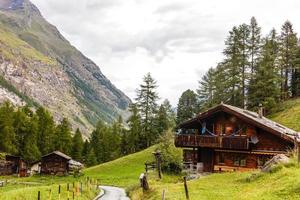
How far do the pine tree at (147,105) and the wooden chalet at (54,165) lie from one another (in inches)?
870

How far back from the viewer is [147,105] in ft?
362

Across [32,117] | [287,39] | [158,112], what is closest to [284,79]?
[287,39]

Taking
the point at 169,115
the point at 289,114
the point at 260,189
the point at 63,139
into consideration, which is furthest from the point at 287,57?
the point at 260,189

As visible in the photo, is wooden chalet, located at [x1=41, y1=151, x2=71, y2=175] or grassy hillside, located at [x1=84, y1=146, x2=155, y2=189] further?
wooden chalet, located at [x1=41, y1=151, x2=71, y2=175]

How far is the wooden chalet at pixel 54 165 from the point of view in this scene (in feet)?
326

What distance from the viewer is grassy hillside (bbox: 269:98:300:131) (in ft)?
237

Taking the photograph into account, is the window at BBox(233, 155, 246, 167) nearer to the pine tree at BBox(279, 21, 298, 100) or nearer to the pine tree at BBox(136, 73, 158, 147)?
the pine tree at BBox(279, 21, 298, 100)

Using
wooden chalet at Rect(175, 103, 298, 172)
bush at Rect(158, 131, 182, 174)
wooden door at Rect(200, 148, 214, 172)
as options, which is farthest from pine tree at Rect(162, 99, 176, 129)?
wooden door at Rect(200, 148, 214, 172)

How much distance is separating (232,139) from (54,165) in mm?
59415

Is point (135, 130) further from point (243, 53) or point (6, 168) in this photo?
point (243, 53)

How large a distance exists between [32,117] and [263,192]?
94087mm

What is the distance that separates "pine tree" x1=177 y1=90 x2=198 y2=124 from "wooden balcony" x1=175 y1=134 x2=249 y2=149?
6111cm

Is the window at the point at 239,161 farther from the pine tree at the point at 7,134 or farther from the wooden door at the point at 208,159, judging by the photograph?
the pine tree at the point at 7,134

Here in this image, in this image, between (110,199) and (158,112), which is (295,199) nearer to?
(110,199)
